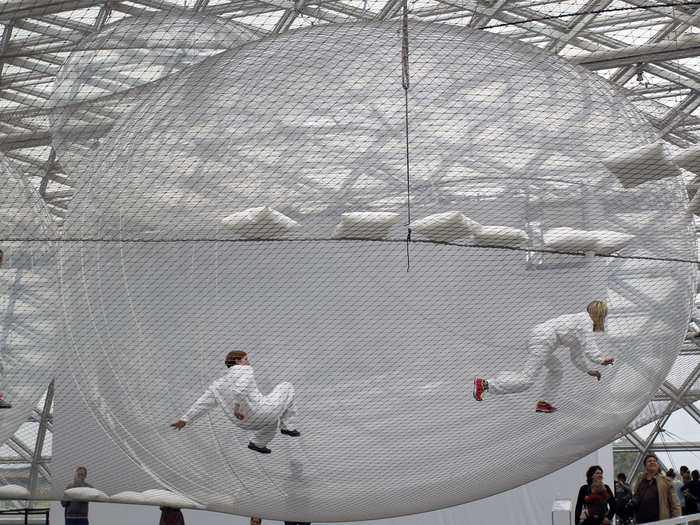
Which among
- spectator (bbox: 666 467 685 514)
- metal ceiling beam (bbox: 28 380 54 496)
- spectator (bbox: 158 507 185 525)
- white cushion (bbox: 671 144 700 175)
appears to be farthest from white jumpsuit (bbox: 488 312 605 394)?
spectator (bbox: 158 507 185 525)

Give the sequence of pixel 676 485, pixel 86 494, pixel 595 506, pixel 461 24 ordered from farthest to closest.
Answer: pixel 461 24 < pixel 676 485 < pixel 595 506 < pixel 86 494

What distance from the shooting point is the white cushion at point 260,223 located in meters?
4.11

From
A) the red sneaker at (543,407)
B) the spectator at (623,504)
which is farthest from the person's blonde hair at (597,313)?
the spectator at (623,504)

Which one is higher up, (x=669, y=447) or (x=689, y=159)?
(x=689, y=159)

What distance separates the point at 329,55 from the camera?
4441mm

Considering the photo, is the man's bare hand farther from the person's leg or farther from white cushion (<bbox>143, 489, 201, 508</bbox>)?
white cushion (<bbox>143, 489, 201, 508</bbox>)

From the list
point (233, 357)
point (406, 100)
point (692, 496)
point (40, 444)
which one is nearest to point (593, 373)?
point (406, 100)

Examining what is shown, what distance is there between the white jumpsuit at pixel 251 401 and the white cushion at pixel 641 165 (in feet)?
5.95

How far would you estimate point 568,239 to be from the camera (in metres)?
4.31

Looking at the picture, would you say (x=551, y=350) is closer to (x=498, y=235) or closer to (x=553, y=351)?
(x=553, y=351)

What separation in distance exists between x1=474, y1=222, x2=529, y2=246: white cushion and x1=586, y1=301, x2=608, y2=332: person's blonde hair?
51 centimetres

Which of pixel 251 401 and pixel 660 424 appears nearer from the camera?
pixel 251 401

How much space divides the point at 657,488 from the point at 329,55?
4.83 m

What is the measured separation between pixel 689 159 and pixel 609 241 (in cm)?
52
